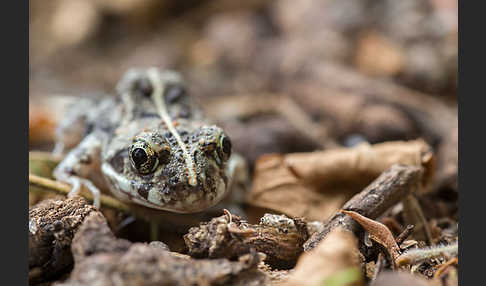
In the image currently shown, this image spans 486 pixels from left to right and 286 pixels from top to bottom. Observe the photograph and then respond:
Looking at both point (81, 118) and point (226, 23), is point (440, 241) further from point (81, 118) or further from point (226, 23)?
point (226, 23)

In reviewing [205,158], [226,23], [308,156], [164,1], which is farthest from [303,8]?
[205,158]

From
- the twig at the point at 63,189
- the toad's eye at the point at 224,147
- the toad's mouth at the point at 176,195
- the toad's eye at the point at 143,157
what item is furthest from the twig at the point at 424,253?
the twig at the point at 63,189

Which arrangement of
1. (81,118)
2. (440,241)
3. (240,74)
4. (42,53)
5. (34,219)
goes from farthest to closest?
(42,53), (240,74), (81,118), (440,241), (34,219)

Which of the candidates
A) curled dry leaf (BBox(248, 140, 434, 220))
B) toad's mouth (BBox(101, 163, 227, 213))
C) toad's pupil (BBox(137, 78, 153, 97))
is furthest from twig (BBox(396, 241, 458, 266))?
toad's pupil (BBox(137, 78, 153, 97))

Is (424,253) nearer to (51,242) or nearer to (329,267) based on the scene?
(329,267)

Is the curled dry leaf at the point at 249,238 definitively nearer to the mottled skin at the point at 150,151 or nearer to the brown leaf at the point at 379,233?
the brown leaf at the point at 379,233
